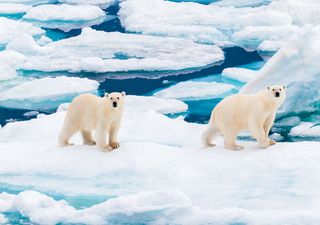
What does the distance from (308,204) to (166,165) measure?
3.20 ft

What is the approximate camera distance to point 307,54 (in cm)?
633

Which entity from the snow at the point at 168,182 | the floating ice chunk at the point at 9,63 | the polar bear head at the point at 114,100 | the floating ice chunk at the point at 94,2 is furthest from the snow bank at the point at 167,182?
the floating ice chunk at the point at 94,2

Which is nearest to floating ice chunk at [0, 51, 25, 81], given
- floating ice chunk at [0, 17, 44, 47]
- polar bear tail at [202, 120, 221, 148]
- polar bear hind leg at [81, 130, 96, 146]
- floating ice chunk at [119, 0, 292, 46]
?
floating ice chunk at [0, 17, 44, 47]

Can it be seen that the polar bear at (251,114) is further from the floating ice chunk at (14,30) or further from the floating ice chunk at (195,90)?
the floating ice chunk at (14,30)

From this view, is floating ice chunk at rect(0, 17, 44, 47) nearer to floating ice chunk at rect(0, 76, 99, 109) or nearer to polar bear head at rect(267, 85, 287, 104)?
floating ice chunk at rect(0, 76, 99, 109)

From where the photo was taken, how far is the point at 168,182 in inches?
154

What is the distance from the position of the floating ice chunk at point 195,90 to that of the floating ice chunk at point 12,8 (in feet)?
19.2

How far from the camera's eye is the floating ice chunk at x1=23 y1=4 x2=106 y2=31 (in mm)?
12250

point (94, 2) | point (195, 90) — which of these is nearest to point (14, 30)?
point (94, 2)

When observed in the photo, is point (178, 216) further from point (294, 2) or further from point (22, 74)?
point (294, 2)

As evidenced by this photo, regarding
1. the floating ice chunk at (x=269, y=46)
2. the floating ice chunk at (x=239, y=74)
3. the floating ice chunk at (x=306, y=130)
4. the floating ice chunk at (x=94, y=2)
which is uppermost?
the floating ice chunk at (x=94, y=2)

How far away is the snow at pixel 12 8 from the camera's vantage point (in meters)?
13.0

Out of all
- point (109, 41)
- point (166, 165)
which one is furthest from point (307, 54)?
point (109, 41)

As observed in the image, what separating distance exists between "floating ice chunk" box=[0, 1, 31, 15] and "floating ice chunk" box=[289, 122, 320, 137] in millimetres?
8089
